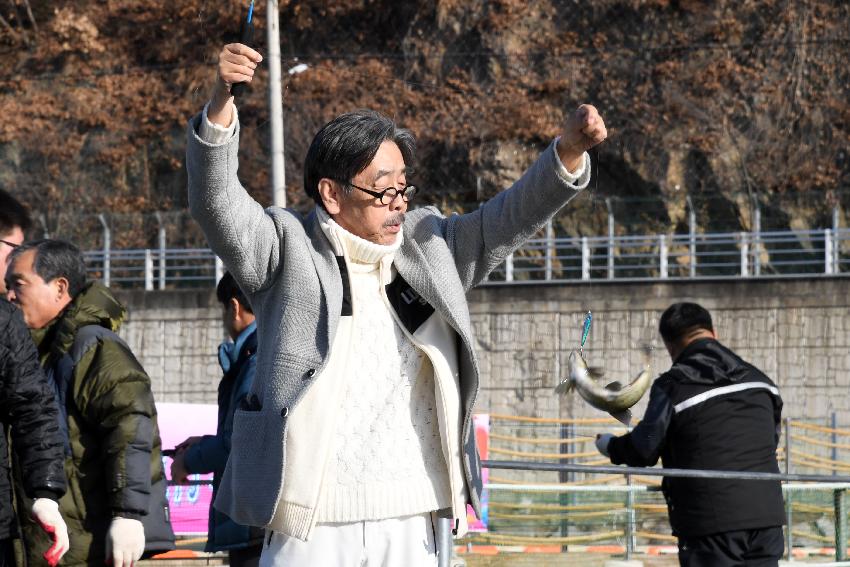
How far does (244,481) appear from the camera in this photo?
3.22 meters

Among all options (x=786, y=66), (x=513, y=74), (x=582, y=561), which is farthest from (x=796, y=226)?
(x=582, y=561)

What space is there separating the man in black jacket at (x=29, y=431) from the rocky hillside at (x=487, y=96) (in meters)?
22.1

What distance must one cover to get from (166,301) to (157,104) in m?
9.26

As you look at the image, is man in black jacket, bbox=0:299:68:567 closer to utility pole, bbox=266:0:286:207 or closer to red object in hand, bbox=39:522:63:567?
red object in hand, bbox=39:522:63:567

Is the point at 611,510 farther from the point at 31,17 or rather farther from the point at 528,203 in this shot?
the point at 31,17

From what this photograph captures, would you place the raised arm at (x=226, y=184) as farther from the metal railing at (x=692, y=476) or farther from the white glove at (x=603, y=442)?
the white glove at (x=603, y=442)

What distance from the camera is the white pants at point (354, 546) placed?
10.5 ft

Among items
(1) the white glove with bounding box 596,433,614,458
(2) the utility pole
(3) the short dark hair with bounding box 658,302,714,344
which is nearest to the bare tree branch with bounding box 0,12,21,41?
(2) the utility pole

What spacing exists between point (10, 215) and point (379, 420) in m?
2.26

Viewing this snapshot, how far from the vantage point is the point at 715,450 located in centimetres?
589

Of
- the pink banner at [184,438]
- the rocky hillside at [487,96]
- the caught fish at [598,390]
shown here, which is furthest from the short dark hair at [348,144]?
the rocky hillside at [487,96]

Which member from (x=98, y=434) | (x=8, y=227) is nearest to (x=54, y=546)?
(x=98, y=434)

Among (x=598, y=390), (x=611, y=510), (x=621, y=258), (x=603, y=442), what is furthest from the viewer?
(x=621, y=258)

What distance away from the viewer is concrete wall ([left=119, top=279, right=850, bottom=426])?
20.3 meters
